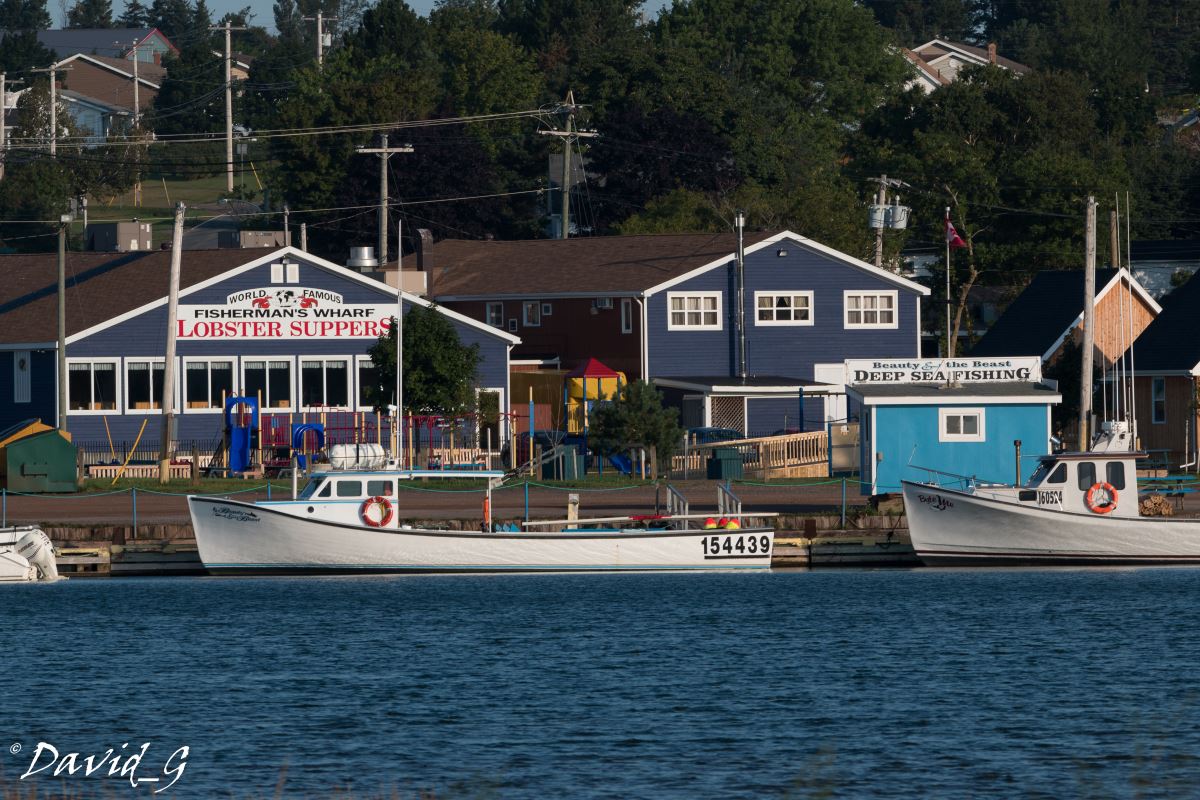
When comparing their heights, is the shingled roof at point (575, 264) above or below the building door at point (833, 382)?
above

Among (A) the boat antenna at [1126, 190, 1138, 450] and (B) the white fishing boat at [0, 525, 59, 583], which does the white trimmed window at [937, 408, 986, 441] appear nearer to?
(A) the boat antenna at [1126, 190, 1138, 450]

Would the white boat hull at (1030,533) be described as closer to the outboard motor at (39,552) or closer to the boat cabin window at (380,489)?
the boat cabin window at (380,489)

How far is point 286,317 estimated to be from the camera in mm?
66250

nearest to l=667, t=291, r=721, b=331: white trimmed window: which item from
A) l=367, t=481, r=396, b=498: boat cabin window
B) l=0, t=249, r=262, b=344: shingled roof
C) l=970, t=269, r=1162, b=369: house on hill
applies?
l=970, t=269, r=1162, b=369: house on hill

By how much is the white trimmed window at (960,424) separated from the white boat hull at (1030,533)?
467 cm

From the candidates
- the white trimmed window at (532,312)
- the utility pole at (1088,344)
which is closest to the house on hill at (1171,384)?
the utility pole at (1088,344)

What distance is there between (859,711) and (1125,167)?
9013 cm

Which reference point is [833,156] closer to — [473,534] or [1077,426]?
[1077,426]

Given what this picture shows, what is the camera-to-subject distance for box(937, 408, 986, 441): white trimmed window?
171ft

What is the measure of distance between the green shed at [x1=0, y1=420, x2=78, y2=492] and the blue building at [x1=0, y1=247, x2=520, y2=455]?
29.3 ft

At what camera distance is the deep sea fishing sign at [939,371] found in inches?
2078

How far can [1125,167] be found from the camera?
384ft

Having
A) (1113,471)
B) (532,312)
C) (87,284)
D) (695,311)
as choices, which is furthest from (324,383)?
(1113,471)

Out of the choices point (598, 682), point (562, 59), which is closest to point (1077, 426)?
point (598, 682)
